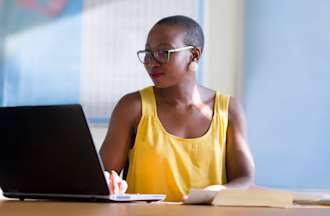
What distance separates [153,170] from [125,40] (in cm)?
85

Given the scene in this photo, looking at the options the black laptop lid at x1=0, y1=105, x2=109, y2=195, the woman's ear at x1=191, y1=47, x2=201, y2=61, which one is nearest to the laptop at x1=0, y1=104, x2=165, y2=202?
the black laptop lid at x1=0, y1=105, x2=109, y2=195

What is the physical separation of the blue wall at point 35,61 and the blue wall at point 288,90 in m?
0.71

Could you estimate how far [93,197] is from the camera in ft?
4.19

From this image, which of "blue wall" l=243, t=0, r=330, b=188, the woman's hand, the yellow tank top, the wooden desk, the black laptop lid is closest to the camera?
the wooden desk

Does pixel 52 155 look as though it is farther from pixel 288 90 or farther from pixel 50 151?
pixel 288 90

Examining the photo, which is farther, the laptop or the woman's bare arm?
the woman's bare arm

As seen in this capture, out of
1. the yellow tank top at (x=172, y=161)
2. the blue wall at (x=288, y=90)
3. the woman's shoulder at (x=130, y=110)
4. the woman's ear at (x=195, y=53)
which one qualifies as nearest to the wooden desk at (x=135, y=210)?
the yellow tank top at (x=172, y=161)

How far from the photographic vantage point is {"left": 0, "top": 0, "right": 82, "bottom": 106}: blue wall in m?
2.48

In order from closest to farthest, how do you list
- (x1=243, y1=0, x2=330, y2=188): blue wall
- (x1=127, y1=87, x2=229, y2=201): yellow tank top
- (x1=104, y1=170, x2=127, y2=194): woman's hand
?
1. (x1=104, y1=170, x2=127, y2=194): woman's hand
2. (x1=127, y1=87, x2=229, y2=201): yellow tank top
3. (x1=243, y1=0, x2=330, y2=188): blue wall

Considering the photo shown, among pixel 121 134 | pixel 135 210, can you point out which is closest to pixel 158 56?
pixel 121 134

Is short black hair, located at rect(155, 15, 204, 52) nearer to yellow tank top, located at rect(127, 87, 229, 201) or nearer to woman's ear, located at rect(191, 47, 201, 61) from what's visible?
woman's ear, located at rect(191, 47, 201, 61)

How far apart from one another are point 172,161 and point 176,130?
0.12 meters

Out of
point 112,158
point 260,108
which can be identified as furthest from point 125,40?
point 112,158

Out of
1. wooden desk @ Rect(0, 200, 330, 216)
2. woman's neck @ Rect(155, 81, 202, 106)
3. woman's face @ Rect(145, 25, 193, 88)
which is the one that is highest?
woman's face @ Rect(145, 25, 193, 88)
